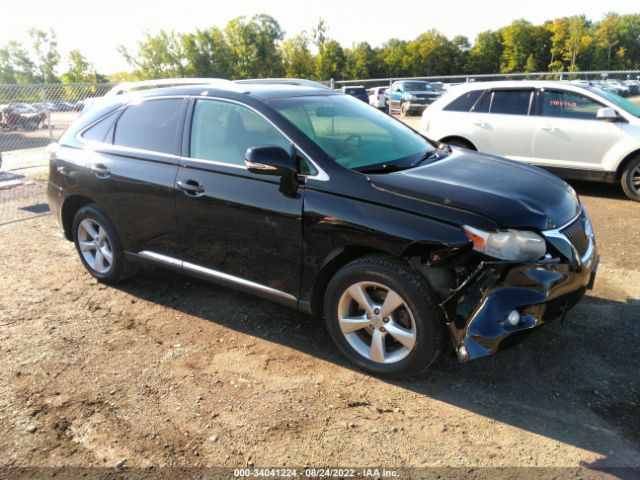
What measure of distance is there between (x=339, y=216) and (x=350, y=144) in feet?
2.44

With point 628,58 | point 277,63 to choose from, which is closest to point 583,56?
point 628,58

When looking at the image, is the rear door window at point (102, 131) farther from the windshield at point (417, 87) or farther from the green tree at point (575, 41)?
the green tree at point (575, 41)

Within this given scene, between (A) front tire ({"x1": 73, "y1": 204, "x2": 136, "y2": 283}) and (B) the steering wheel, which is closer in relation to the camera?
(B) the steering wheel

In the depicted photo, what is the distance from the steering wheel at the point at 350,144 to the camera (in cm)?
346

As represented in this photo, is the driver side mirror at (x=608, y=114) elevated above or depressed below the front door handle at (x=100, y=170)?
above

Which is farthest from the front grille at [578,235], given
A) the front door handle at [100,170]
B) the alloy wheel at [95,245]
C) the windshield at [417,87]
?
the windshield at [417,87]

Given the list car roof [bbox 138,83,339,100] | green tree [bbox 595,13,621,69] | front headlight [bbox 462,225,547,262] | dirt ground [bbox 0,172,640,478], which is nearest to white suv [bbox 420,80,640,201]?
dirt ground [bbox 0,172,640,478]

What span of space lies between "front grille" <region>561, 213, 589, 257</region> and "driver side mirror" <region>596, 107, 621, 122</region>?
15.2 ft

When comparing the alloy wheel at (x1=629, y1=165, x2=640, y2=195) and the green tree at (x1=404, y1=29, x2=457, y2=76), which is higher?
the green tree at (x1=404, y1=29, x2=457, y2=76)

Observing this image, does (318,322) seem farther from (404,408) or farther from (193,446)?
(193,446)

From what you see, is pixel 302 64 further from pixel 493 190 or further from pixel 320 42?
pixel 493 190

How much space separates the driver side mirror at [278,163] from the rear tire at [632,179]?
580 cm

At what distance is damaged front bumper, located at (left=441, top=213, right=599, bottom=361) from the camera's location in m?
2.71

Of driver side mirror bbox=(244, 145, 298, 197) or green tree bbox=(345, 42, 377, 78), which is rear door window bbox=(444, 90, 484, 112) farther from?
green tree bbox=(345, 42, 377, 78)
